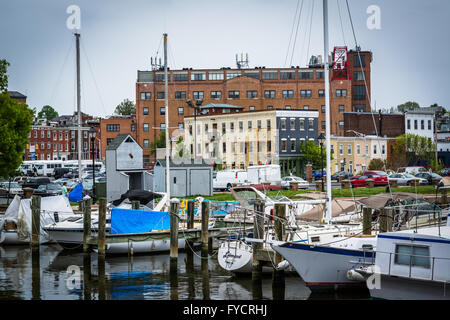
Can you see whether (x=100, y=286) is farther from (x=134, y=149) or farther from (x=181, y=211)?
(x=134, y=149)

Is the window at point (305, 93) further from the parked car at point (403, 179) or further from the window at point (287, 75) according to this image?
the parked car at point (403, 179)

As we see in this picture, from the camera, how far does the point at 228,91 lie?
372 ft

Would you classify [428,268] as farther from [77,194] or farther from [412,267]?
[77,194]

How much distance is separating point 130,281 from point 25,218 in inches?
402

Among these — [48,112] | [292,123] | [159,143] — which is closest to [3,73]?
[292,123]

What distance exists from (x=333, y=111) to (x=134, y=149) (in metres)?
68.2

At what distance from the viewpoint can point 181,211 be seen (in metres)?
36.0

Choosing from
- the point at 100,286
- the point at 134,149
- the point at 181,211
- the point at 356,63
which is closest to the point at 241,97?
the point at 356,63

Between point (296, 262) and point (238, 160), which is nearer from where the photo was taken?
point (296, 262)

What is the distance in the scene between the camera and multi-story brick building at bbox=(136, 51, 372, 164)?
369 ft

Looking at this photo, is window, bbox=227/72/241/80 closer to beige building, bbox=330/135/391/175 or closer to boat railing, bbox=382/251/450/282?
beige building, bbox=330/135/391/175

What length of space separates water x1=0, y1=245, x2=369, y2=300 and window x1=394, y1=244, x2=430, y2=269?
325cm

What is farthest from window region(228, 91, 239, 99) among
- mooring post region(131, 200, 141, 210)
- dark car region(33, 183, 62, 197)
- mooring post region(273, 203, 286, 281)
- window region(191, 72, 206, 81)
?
mooring post region(273, 203, 286, 281)
